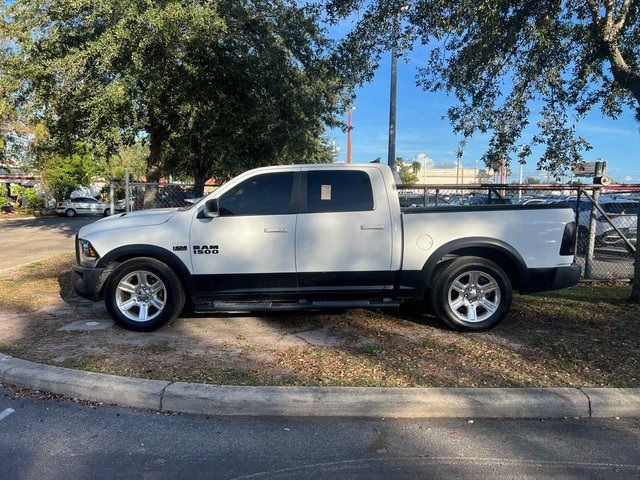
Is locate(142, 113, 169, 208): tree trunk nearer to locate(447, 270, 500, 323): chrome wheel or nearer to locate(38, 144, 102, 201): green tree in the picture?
locate(447, 270, 500, 323): chrome wheel

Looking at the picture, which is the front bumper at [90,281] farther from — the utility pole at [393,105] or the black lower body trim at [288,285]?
the utility pole at [393,105]

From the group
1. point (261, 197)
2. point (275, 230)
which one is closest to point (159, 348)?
point (275, 230)

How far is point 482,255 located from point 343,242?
163cm

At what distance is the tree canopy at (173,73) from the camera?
9461 millimetres

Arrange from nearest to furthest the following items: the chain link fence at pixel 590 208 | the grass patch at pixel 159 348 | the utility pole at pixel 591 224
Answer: the grass patch at pixel 159 348, the chain link fence at pixel 590 208, the utility pole at pixel 591 224

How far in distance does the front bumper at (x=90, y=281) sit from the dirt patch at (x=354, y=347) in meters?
0.47

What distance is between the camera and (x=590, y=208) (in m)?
10.7

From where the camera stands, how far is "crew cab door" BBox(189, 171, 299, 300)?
590cm

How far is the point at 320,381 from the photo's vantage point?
4.53 meters

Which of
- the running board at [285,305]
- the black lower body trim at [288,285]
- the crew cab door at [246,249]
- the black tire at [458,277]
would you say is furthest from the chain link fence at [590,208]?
the crew cab door at [246,249]

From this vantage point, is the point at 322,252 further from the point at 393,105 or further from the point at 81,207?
the point at 81,207

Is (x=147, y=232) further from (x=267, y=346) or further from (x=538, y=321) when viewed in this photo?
(x=538, y=321)

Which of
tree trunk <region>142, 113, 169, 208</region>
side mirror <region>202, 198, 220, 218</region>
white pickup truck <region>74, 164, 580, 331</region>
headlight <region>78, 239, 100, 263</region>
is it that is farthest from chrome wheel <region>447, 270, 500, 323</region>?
tree trunk <region>142, 113, 169, 208</region>

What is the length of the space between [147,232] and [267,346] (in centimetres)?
189
